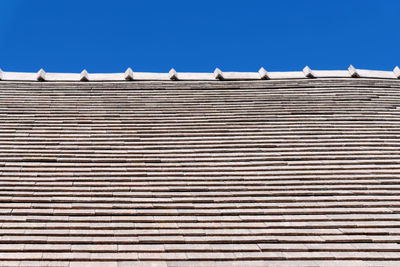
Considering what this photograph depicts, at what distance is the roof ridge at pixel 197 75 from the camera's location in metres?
8.85

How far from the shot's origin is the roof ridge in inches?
348

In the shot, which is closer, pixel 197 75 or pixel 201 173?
pixel 201 173

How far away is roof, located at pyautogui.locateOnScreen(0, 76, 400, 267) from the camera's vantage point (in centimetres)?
458

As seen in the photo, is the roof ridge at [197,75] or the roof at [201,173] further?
the roof ridge at [197,75]

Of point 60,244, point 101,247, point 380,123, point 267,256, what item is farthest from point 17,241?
point 380,123

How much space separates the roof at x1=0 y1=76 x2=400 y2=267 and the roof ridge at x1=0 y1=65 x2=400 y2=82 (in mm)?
205

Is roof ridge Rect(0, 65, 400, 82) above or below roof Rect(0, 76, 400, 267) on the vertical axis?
above

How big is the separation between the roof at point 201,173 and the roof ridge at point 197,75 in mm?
205

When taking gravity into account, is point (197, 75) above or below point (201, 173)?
above

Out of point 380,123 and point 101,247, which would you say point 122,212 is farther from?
point 380,123

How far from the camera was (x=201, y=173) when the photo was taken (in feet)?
20.0

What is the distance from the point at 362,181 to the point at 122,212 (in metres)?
3.38

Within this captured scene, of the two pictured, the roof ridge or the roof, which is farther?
the roof ridge

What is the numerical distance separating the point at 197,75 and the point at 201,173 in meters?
3.72
